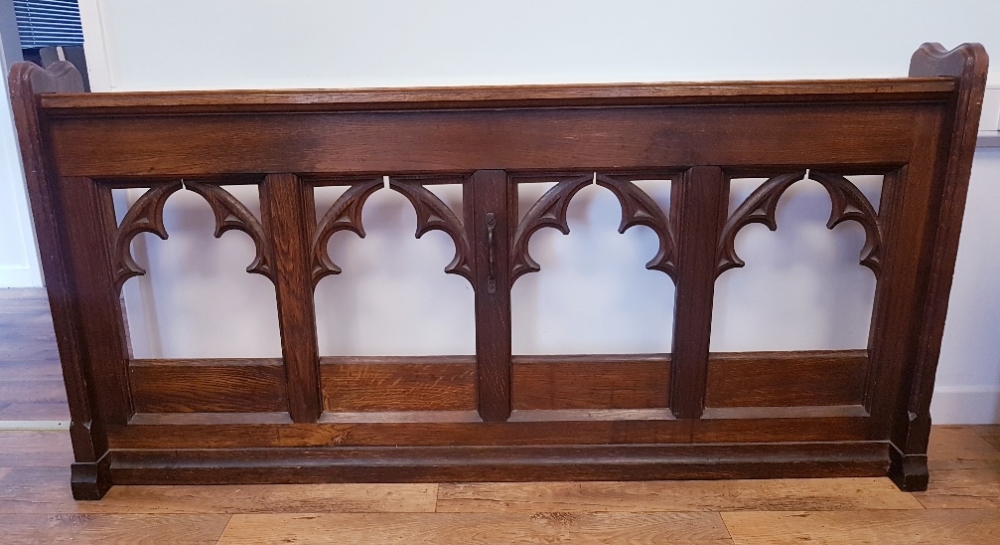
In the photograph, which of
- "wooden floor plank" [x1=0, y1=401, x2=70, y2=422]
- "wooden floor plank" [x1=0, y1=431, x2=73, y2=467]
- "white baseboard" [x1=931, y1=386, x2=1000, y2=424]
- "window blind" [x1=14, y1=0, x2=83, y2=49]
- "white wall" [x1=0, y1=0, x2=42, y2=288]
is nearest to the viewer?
"wooden floor plank" [x1=0, y1=431, x2=73, y2=467]

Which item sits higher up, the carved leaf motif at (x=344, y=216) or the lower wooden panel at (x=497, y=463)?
the carved leaf motif at (x=344, y=216)

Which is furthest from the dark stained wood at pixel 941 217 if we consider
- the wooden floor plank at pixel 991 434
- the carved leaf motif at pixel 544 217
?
the carved leaf motif at pixel 544 217

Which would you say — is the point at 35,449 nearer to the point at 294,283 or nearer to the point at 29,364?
the point at 29,364

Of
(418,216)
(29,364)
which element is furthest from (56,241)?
(29,364)

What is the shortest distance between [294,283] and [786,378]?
1.10 m

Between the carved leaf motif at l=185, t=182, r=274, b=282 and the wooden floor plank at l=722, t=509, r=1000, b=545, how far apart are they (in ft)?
3.59

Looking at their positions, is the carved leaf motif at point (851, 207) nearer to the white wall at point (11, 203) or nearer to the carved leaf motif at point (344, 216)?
the carved leaf motif at point (344, 216)

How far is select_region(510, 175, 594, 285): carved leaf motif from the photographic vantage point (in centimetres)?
130

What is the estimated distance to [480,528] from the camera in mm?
1292

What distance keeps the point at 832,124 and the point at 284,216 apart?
1093mm

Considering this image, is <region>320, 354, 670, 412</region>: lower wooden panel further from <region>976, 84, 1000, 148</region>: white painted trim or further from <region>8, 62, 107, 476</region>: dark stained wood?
<region>976, 84, 1000, 148</region>: white painted trim

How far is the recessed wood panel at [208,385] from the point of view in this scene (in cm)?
144

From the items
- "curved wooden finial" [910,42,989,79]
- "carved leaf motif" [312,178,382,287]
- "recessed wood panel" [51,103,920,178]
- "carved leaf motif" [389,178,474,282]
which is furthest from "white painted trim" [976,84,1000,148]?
"carved leaf motif" [312,178,382,287]

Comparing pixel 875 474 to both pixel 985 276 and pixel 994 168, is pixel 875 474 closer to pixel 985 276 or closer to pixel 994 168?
pixel 985 276
